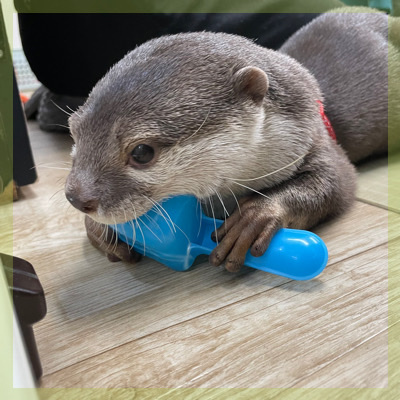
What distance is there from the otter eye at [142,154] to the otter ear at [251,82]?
269 mm

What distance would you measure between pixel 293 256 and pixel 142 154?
434mm

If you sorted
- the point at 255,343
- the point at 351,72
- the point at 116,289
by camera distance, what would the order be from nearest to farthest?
the point at 255,343 < the point at 116,289 < the point at 351,72

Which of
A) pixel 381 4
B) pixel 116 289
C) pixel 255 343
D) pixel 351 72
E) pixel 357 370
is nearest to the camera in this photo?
pixel 357 370

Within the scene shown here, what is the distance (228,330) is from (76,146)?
0.56 metres

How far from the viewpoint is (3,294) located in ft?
2.19

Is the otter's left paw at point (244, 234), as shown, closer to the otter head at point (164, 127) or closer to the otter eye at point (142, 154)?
the otter head at point (164, 127)

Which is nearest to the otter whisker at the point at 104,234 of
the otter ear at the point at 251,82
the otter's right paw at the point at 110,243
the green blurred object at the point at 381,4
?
the otter's right paw at the point at 110,243

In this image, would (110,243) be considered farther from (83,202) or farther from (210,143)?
(210,143)

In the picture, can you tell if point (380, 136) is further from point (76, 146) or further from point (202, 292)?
point (76, 146)

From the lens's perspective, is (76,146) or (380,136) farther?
(380,136)

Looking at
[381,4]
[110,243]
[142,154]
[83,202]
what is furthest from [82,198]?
[381,4]

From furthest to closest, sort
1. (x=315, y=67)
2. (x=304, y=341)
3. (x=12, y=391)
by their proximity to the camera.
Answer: (x=315, y=67)
(x=304, y=341)
(x=12, y=391)

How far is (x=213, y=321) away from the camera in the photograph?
41.7 inches

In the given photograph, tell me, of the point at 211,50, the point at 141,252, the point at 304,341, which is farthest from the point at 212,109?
the point at 304,341
